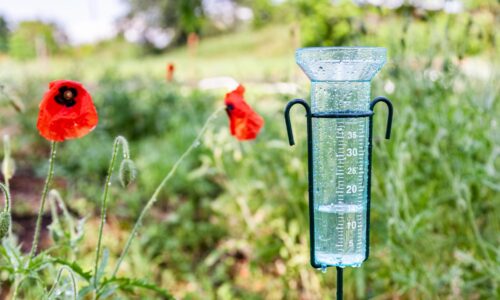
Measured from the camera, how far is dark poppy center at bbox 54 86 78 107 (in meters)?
1.34

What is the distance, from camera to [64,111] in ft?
4.40

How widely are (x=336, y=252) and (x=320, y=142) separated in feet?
0.86

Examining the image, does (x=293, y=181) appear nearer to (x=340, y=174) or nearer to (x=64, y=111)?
(x=340, y=174)

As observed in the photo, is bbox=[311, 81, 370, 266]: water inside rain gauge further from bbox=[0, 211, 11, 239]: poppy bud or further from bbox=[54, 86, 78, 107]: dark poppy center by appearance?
bbox=[0, 211, 11, 239]: poppy bud

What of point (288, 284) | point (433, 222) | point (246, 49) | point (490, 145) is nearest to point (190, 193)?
point (288, 284)

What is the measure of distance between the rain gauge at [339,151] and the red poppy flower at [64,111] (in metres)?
0.44

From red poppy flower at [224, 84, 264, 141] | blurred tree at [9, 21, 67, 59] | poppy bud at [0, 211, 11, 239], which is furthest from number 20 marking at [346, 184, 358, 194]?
blurred tree at [9, 21, 67, 59]

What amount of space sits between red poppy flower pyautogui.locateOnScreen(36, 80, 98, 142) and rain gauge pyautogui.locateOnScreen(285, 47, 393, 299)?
44cm

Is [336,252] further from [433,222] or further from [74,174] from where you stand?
[74,174]

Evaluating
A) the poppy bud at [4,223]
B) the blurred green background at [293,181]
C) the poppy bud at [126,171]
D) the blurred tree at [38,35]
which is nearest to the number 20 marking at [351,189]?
the poppy bud at [126,171]

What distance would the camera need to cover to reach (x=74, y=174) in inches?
171

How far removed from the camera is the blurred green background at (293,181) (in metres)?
2.42

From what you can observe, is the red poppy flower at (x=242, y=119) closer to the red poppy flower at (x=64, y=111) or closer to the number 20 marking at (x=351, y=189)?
the number 20 marking at (x=351, y=189)

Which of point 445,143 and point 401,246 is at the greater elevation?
point 445,143
